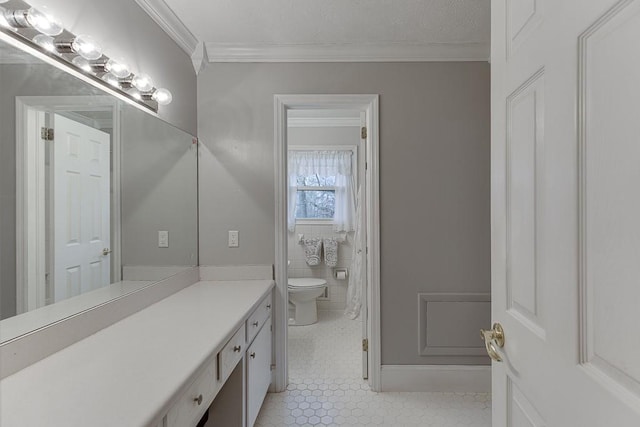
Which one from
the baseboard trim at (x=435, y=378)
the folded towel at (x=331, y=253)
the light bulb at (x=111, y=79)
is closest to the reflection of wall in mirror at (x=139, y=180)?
the light bulb at (x=111, y=79)

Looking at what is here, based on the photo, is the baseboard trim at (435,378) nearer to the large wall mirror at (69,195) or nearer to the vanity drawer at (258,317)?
the vanity drawer at (258,317)

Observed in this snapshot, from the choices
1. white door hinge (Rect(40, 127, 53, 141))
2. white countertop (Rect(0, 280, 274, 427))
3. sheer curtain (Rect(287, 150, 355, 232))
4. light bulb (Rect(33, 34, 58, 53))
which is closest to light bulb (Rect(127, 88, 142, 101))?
light bulb (Rect(33, 34, 58, 53))

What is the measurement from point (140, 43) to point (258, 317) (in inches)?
62.5

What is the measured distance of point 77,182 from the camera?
1248mm

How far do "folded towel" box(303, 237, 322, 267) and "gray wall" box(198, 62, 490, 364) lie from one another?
1557 millimetres

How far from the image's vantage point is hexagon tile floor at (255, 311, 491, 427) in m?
1.93

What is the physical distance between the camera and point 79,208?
125 cm

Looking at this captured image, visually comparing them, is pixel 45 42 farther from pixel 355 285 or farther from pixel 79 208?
pixel 355 285
